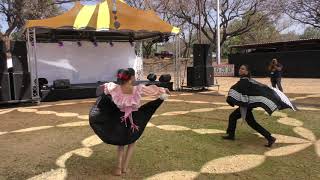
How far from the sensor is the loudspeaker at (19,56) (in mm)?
12570

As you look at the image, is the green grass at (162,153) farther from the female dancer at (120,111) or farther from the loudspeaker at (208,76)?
the loudspeaker at (208,76)

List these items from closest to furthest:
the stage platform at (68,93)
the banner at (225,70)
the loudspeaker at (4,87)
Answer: the loudspeaker at (4,87)
the stage platform at (68,93)
the banner at (225,70)

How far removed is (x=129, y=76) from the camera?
489cm

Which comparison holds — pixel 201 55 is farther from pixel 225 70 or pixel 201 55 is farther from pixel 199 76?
pixel 225 70

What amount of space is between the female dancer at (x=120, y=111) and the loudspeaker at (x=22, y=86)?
336 inches

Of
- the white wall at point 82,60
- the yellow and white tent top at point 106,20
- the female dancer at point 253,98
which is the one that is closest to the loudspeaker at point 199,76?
the yellow and white tent top at point 106,20

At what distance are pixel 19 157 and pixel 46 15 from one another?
26676mm

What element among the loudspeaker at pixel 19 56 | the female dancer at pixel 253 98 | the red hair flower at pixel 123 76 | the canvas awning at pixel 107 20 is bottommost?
the female dancer at pixel 253 98

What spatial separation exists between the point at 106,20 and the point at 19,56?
3.38 metres

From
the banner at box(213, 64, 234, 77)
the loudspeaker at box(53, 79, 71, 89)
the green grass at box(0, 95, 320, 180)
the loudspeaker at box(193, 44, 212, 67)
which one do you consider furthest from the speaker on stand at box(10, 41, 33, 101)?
the banner at box(213, 64, 234, 77)

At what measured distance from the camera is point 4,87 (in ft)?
40.4

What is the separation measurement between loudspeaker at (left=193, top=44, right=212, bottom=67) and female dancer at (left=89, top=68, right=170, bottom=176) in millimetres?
11570

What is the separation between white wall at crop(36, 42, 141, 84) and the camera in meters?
16.2

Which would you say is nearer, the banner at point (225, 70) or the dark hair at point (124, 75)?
the dark hair at point (124, 75)
